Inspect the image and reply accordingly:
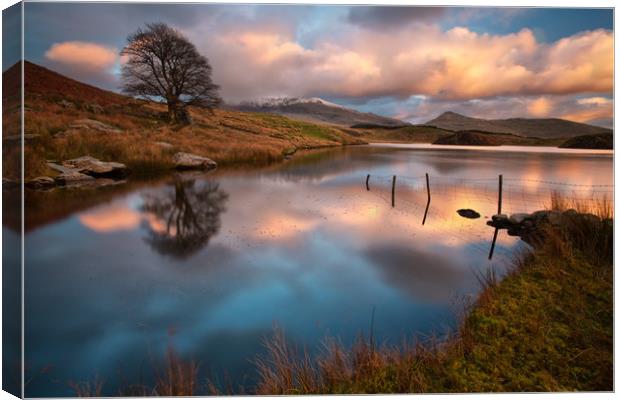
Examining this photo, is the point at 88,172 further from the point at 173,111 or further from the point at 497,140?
the point at 497,140

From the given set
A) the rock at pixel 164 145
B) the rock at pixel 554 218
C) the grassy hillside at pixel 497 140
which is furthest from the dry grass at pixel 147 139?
the rock at pixel 554 218

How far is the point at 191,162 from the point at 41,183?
16.6 feet

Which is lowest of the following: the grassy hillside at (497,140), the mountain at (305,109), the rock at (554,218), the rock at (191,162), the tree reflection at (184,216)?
the tree reflection at (184,216)

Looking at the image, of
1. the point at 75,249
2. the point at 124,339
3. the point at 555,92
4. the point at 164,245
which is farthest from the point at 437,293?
the point at 75,249

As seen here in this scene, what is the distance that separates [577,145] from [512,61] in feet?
4.97

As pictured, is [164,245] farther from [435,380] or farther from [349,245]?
[435,380]

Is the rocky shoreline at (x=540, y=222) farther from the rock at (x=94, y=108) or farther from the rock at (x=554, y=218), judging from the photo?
the rock at (x=94, y=108)

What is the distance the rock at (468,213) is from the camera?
8.74 m

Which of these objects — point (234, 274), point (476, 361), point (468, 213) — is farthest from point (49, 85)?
point (468, 213)

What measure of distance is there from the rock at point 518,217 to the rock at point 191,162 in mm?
10314

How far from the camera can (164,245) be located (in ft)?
19.1

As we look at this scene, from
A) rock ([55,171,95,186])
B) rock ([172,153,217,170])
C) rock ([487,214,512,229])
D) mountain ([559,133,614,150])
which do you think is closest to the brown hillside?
rock ([55,171,95,186])

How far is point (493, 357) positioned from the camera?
3043mm

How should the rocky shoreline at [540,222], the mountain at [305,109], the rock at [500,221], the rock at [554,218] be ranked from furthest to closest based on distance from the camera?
the rock at [500,221] → the mountain at [305,109] → the rock at [554,218] → the rocky shoreline at [540,222]
